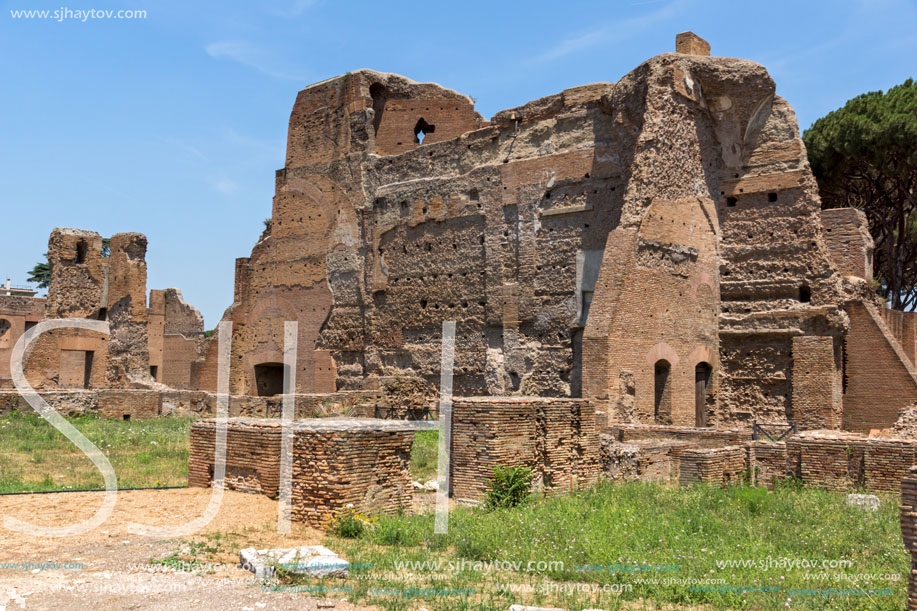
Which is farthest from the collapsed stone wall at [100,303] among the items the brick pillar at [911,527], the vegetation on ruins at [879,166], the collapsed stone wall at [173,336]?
the brick pillar at [911,527]

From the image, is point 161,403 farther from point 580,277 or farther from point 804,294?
point 804,294

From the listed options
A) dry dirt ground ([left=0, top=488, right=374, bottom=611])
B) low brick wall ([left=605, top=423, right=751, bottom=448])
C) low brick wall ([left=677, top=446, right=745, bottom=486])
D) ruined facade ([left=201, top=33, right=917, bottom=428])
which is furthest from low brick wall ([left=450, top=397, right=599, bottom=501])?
ruined facade ([left=201, top=33, right=917, bottom=428])

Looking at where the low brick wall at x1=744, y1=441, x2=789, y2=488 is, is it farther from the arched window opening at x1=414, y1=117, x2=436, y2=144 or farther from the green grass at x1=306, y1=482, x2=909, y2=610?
the arched window opening at x1=414, y1=117, x2=436, y2=144

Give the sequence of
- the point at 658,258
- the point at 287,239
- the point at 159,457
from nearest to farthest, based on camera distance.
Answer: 1. the point at 159,457
2. the point at 658,258
3. the point at 287,239

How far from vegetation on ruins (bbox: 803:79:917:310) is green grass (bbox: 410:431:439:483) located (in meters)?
13.9

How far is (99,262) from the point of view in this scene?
22625 millimetres

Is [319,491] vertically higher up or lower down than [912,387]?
lower down

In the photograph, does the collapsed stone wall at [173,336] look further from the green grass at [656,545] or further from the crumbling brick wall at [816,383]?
the green grass at [656,545]

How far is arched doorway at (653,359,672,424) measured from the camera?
597 inches

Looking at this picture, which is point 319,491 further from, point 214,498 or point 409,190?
point 409,190

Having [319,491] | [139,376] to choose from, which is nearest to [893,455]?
[319,491]

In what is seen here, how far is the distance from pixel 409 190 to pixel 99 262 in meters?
→ 9.57

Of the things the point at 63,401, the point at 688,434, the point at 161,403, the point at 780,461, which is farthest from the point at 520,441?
the point at 161,403

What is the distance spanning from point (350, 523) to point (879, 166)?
21122mm
